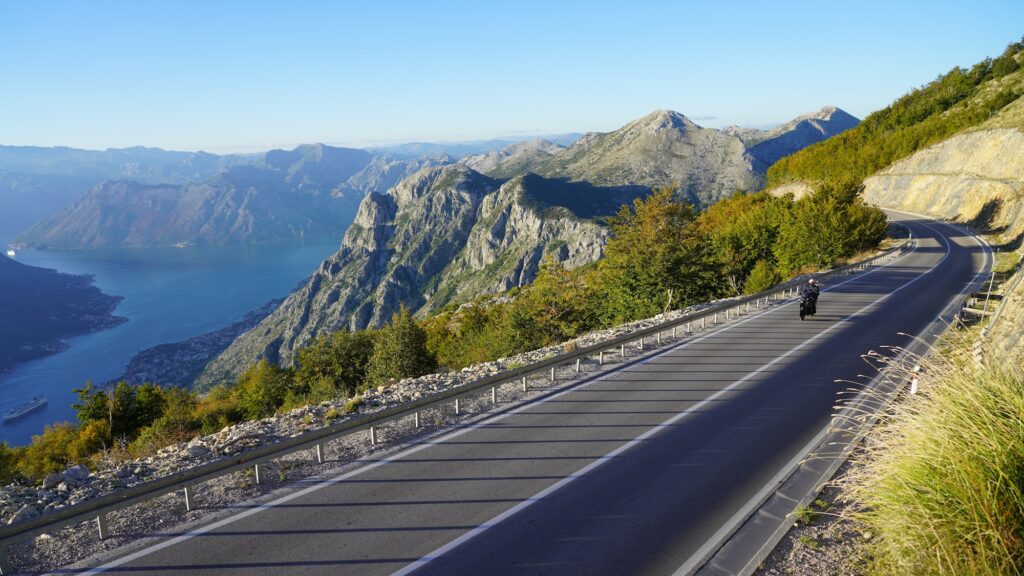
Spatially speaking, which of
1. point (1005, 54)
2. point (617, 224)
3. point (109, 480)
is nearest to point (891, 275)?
point (617, 224)

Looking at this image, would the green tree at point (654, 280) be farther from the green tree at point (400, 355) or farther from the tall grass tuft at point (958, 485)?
the tall grass tuft at point (958, 485)

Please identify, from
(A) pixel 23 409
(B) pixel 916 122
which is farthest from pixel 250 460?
(A) pixel 23 409

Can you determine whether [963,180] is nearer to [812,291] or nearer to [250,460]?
[812,291]

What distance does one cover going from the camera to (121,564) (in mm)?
6070

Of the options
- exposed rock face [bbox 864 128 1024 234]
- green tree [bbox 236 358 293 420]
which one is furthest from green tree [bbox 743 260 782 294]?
green tree [bbox 236 358 293 420]

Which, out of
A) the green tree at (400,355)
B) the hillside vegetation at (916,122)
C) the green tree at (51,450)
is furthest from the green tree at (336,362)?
the hillside vegetation at (916,122)

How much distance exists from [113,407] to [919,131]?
108 m

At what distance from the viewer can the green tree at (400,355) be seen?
129 ft

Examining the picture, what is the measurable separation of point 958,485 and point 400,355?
3776 centimetres

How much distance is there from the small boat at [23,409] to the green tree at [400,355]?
17104cm

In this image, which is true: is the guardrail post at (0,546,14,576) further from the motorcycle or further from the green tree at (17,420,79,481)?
the green tree at (17,420,79,481)

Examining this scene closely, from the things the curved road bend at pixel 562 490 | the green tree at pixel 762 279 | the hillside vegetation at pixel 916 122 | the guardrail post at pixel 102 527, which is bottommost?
the green tree at pixel 762 279

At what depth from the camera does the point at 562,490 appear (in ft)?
25.2

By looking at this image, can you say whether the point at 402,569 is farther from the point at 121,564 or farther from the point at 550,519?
the point at 121,564
